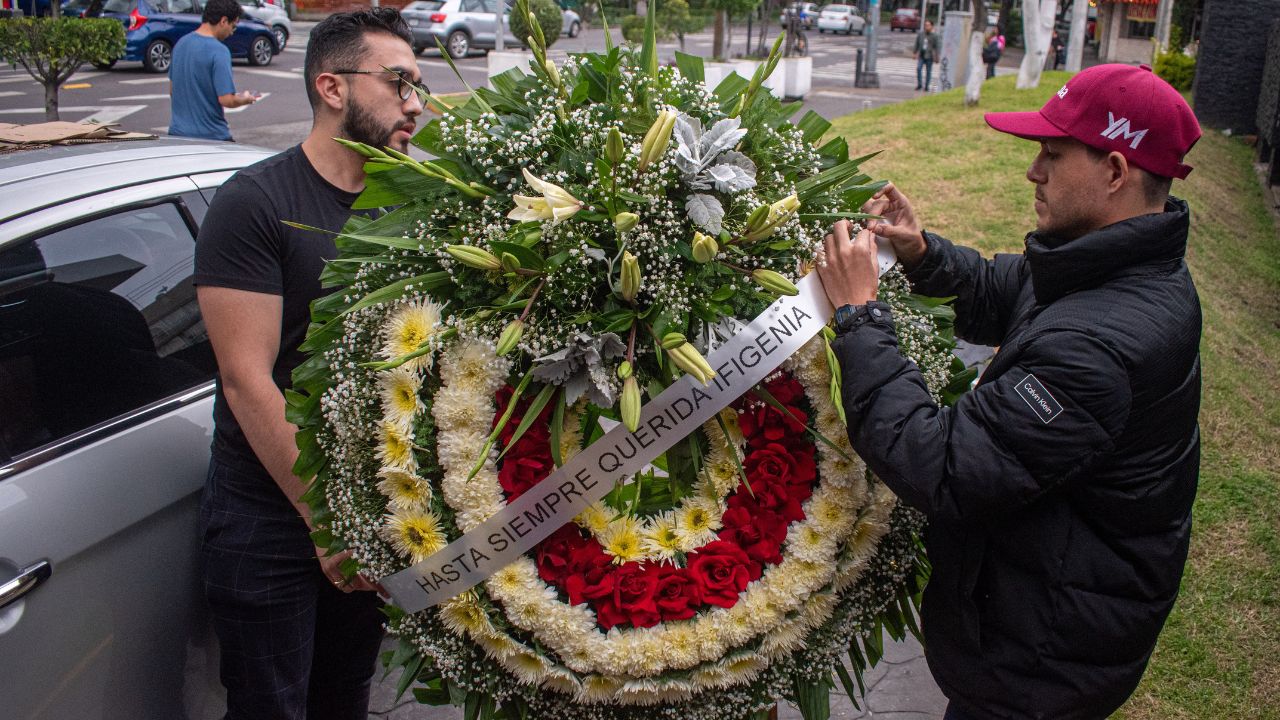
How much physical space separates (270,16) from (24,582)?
89.0 feet

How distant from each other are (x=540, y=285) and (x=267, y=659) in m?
1.47

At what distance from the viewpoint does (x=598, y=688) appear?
80.0 inches

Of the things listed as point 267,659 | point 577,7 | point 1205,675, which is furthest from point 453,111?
point 577,7

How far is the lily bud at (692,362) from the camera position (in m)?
1.81

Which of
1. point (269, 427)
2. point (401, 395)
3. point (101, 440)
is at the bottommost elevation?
point (101, 440)

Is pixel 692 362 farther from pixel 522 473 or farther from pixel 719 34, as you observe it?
pixel 719 34

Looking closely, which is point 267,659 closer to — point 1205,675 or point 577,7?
point 1205,675

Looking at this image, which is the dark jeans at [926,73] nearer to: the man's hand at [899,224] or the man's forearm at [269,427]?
the man's hand at [899,224]

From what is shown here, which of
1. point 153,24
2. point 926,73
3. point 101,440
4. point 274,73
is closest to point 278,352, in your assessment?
point 101,440

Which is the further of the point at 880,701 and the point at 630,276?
the point at 880,701

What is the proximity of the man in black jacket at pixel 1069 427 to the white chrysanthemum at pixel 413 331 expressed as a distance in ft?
2.77

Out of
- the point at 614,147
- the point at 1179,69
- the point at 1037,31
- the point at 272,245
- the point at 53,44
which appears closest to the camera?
the point at 614,147

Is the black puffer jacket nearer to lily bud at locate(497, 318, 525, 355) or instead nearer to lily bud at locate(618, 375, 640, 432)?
lily bud at locate(618, 375, 640, 432)

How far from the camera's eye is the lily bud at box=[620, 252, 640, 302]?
1796mm
